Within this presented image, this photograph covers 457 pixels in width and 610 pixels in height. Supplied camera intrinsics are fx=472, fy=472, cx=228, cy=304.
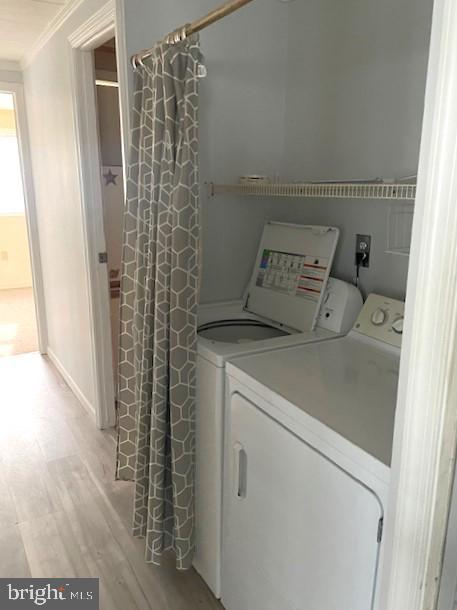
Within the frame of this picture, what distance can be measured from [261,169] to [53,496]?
1.84 m

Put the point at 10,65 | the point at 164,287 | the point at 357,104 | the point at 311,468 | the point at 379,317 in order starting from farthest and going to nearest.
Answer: the point at 10,65 < the point at 357,104 < the point at 379,317 < the point at 164,287 < the point at 311,468

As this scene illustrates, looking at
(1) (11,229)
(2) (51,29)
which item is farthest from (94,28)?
(1) (11,229)

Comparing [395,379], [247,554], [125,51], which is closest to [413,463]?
[395,379]

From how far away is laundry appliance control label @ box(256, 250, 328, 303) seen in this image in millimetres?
1880

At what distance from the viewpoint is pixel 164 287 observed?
1526 mm

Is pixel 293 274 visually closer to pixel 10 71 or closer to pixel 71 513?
pixel 71 513

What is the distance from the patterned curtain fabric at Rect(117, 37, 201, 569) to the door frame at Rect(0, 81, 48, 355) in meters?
2.42

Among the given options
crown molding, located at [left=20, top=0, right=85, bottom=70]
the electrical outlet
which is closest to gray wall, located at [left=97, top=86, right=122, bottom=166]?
crown molding, located at [left=20, top=0, right=85, bottom=70]

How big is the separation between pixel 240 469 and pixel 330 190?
0.94 meters

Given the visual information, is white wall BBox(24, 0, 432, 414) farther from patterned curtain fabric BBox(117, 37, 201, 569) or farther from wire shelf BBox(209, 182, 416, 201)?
patterned curtain fabric BBox(117, 37, 201, 569)

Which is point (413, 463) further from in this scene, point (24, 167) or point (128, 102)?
point (24, 167)

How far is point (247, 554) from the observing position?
4.84 feet

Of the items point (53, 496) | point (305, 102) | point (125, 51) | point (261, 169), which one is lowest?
point (53, 496)

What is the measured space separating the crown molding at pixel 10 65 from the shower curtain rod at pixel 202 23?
98.3 inches
